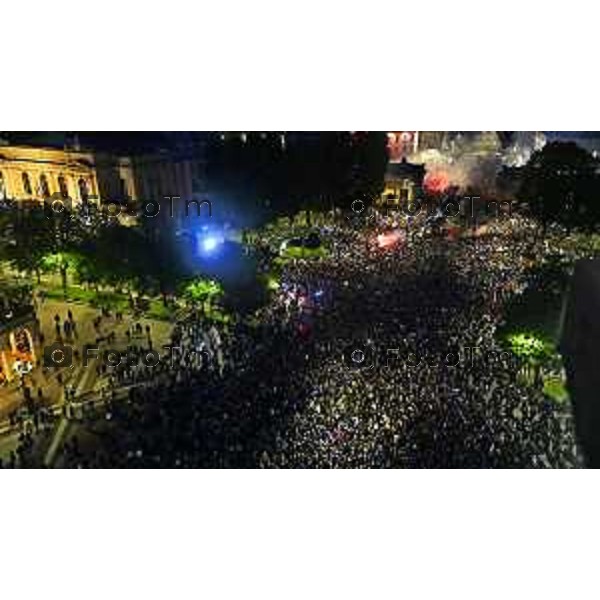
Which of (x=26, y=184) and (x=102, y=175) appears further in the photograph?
(x=26, y=184)

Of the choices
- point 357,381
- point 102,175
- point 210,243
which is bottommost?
Result: point 357,381

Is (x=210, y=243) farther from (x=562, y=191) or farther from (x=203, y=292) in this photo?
(x=562, y=191)

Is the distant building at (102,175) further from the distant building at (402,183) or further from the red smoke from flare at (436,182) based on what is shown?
the red smoke from flare at (436,182)

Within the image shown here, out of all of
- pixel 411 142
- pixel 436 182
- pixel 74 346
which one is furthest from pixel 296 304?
pixel 74 346

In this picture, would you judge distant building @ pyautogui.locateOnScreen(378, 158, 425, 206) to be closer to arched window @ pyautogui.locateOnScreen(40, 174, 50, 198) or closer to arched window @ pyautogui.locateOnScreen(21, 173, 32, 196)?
arched window @ pyautogui.locateOnScreen(40, 174, 50, 198)

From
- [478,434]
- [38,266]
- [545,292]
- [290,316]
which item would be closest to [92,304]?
[38,266]

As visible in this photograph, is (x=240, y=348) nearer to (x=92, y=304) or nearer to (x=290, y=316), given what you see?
(x=290, y=316)

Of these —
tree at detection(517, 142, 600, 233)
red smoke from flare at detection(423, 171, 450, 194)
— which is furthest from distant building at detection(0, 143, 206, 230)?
tree at detection(517, 142, 600, 233)
